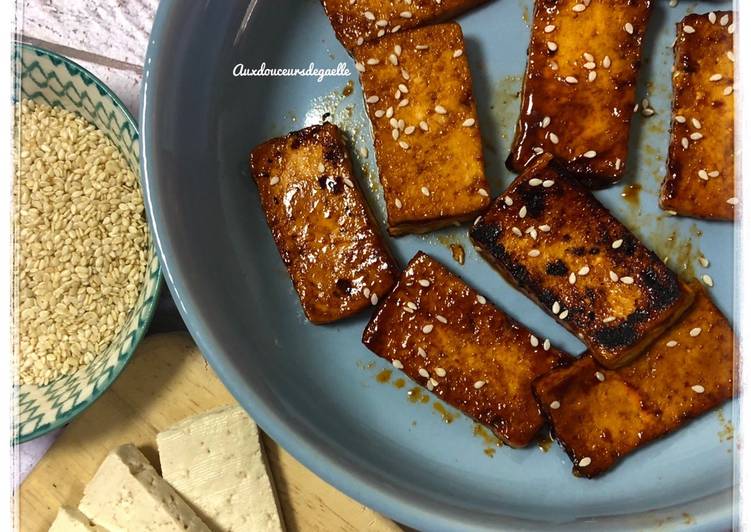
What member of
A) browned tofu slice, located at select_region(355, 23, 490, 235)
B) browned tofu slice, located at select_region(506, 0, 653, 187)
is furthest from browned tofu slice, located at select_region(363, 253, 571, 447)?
browned tofu slice, located at select_region(506, 0, 653, 187)

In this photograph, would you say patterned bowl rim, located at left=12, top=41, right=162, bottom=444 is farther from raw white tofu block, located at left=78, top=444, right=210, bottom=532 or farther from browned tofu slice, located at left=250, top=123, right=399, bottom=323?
browned tofu slice, located at left=250, top=123, right=399, bottom=323

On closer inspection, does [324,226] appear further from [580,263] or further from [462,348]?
[580,263]

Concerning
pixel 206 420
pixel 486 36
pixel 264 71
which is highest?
pixel 264 71

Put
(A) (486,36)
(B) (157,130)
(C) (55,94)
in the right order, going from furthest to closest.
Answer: (C) (55,94) → (A) (486,36) → (B) (157,130)

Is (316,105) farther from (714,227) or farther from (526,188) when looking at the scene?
(714,227)

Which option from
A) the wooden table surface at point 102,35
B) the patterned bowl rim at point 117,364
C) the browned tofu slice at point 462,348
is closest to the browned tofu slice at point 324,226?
the browned tofu slice at point 462,348

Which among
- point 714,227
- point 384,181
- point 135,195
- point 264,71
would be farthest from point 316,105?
point 714,227
